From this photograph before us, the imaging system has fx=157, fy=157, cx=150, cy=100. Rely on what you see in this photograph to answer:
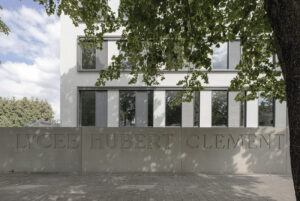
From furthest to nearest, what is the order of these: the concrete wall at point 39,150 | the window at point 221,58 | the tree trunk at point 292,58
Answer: the window at point 221,58
the concrete wall at point 39,150
the tree trunk at point 292,58

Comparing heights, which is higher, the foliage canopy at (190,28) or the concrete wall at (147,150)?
the foliage canopy at (190,28)

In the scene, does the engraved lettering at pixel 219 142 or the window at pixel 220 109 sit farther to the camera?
the window at pixel 220 109

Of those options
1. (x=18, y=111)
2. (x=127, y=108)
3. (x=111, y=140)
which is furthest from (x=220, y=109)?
(x=18, y=111)

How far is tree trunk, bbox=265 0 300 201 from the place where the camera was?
1.93 meters

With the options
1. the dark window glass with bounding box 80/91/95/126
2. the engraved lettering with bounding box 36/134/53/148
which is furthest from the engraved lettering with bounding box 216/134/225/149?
the dark window glass with bounding box 80/91/95/126

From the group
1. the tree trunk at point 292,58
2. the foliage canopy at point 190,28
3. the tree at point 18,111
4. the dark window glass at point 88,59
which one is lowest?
the tree at point 18,111

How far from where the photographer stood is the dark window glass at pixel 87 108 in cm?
1129

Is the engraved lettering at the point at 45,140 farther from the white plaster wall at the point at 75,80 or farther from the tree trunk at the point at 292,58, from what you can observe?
the tree trunk at the point at 292,58

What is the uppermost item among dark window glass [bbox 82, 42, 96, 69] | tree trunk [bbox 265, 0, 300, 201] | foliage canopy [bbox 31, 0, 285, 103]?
dark window glass [bbox 82, 42, 96, 69]

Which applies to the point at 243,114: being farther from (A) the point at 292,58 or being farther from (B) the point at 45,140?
(B) the point at 45,140

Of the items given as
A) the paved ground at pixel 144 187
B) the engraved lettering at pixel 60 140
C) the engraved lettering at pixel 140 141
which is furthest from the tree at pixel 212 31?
the engraved lettering at pixel 60 140

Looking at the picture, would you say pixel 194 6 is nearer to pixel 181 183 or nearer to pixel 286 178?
pixel 181 183

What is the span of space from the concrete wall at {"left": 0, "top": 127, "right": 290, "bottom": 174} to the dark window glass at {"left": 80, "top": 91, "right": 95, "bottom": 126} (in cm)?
476

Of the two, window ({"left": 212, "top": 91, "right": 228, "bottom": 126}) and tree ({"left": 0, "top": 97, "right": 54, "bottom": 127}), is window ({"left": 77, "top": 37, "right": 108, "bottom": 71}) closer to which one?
window ({"left": 212, "top": 91, "right": 228, "bottom": 126})
